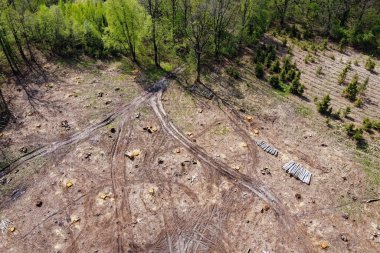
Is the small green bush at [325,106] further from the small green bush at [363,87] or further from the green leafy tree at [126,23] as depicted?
the green leafy tree at [126,23]

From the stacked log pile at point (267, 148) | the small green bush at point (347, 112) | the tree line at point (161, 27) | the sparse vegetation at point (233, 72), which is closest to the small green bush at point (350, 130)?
the small green bush at point (347, 112)

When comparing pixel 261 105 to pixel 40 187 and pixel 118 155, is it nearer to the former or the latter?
pixel 118 155

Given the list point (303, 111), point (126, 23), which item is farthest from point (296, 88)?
point (126, 23)

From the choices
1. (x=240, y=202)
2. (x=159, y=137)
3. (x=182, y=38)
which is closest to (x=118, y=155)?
(x=159, y=137)

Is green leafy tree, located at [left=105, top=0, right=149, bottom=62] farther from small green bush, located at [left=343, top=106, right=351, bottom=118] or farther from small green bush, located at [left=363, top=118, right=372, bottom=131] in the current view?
small green bush, located at [left=363, top=118, right=372, bottom=131]

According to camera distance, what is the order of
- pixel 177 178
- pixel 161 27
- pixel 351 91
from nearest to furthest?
pixel 177 178 → pixel 351 91 → pixel 161 27

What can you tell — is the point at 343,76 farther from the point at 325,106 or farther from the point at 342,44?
the point at 342,44

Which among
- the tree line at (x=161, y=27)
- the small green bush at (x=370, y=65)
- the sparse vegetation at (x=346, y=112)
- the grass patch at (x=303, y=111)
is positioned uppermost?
the tree line at (x=161, y=27)
